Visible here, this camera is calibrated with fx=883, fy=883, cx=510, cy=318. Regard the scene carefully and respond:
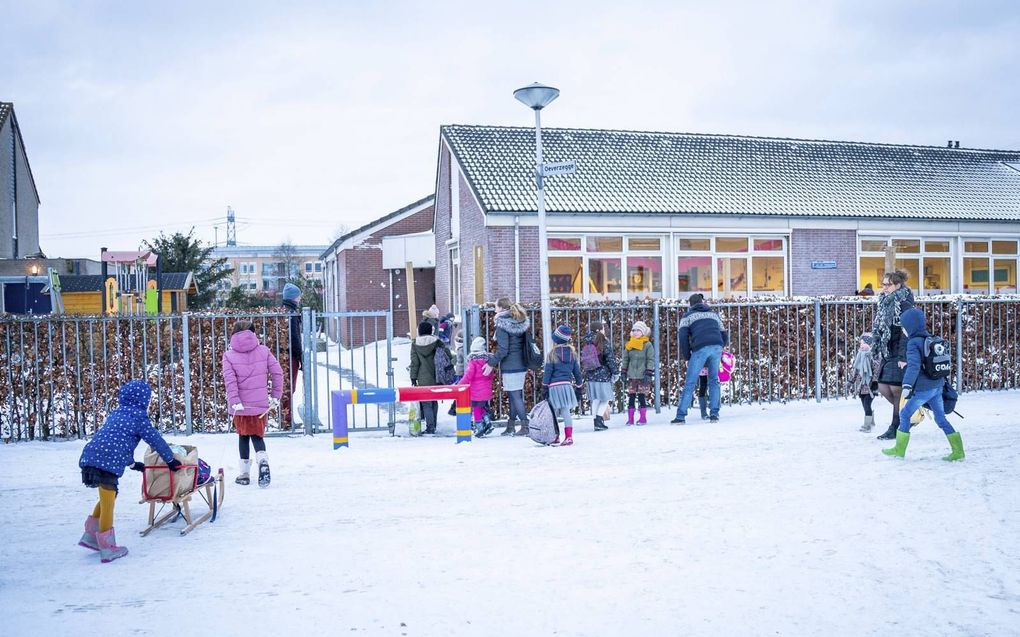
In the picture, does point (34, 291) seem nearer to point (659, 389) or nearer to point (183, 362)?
point (183, 362)

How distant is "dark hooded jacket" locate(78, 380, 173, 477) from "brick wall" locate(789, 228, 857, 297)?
2218cm

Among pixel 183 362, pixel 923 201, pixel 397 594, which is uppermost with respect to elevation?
pixel 923 201

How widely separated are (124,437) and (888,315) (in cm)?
785

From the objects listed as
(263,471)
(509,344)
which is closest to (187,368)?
(263,471)

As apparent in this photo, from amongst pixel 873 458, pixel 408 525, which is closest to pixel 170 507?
pixel 408 525

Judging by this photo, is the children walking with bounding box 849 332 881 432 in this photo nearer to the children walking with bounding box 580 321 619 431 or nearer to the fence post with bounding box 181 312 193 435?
the children walking with bounding box 580 321 619 431

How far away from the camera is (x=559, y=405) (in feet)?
35.9

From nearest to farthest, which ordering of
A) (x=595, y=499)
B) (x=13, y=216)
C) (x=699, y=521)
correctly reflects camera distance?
(x=699, y=521) < (x=595, y=499) < (x=13, y=216)

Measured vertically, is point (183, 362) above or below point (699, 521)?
above

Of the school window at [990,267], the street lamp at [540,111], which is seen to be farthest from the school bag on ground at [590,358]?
the school window at [990,267]

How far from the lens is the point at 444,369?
1215 cm

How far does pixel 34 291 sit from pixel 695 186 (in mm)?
22962

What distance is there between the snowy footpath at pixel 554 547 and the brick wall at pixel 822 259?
16.3 m

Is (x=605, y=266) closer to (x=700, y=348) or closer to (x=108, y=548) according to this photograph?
(x=700, y=348)
